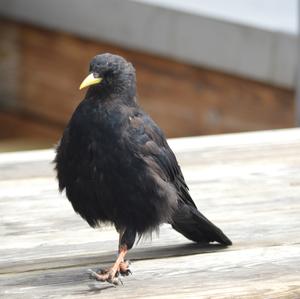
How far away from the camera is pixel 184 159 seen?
4.41 m

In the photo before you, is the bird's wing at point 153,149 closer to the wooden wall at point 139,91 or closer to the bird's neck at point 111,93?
the bird's neck at point 111,93

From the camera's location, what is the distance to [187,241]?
140 inches

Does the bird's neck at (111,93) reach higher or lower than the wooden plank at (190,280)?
higher

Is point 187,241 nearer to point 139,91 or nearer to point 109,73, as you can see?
point 109,73

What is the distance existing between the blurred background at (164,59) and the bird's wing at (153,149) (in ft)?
8.27

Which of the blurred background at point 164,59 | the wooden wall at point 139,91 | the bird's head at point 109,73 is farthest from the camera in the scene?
the wooden wall at point 139,91

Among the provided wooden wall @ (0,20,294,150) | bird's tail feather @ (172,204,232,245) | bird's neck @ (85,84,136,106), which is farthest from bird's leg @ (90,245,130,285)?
wooden wall @ (0,20,294,150)

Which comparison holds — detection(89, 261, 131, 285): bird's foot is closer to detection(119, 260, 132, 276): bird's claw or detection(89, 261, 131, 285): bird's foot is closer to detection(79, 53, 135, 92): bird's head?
detection(119, 260, 132, 276): bird's claw

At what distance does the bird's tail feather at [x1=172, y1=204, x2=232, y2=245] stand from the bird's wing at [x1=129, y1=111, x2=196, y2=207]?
4cm

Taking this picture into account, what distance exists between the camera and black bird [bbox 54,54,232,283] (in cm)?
318

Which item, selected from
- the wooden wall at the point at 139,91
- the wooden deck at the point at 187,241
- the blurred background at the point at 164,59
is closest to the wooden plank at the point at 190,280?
the wooden deck at the point at 187,241

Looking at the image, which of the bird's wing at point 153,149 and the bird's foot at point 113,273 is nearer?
the bird's foot at point 113,273

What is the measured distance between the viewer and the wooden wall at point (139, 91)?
21.1 ft

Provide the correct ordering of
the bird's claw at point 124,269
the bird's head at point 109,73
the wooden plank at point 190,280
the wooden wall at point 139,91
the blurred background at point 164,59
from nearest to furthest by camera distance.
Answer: the wooden plank at point 190,280
the bird's claw at point 124,269
the bird's head at point 109,73
the blurred background at point 164,59
the wooden wall at point 139,91
